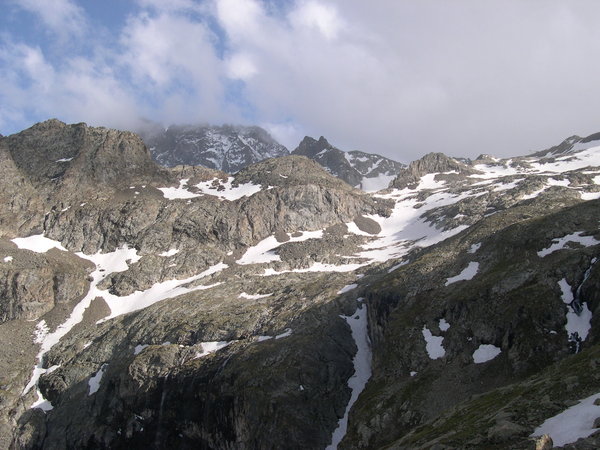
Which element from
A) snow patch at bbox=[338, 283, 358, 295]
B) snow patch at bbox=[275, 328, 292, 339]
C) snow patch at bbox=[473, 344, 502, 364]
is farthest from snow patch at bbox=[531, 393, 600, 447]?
snow patch at bbox=[338, 283, 358, 295]

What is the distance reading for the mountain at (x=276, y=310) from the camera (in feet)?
155

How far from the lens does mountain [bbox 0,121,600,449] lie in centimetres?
4716

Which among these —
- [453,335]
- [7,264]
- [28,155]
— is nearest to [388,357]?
[453,335]

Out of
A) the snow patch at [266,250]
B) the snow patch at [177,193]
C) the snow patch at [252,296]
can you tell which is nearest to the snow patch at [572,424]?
the snow patch at [252,296]

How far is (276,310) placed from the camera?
97.2 metres

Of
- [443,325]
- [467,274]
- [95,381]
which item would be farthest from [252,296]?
[443,325]

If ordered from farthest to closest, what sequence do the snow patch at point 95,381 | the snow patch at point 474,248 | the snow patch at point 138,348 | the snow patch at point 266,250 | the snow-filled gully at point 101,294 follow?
the snow patch at point 266,250, the snow-filled gully at point 101,294, the snow patch at point 138,348, the snow patch at point 95,381, the snow patch at point 474,248

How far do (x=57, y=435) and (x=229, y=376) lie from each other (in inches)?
1650

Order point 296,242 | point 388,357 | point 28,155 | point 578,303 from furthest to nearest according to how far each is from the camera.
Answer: point 28,155 < point 296,242 < point 388,357 < point 578,303

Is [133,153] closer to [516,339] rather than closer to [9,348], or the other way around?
[9,348]

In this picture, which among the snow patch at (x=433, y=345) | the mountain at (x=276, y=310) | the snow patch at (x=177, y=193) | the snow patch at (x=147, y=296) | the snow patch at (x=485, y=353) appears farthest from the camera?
the snow patch at (x=177, y=193)

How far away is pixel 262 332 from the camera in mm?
88438

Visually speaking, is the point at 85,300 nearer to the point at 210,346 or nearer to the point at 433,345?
the point at 210,346

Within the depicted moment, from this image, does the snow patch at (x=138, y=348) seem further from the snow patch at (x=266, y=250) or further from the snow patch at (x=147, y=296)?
the snow patch at (x=266, y=250)
